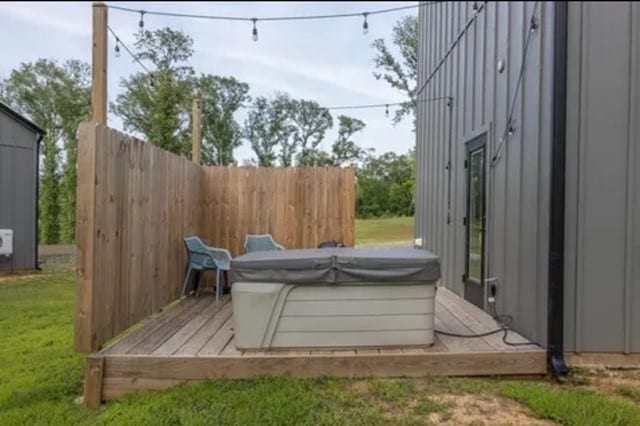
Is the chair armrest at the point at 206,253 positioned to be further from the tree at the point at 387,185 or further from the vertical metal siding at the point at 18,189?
the tree at the point at 387,185

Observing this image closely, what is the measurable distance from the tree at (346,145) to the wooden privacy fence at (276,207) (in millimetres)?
12904

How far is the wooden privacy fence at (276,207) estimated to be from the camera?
6402mm

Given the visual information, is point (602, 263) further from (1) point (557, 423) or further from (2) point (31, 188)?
(2) point (31, 188)

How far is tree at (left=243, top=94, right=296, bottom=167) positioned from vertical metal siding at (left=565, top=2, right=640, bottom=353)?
13866mm

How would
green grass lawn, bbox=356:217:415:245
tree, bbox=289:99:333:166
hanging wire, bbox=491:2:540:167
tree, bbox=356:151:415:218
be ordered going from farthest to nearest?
tree, bbox=356:151:415:218
tree, bbox=289:99:333:166
green grass lawn, bbox=356:217:415:245
hanging wire, bbox=491:2:540:167

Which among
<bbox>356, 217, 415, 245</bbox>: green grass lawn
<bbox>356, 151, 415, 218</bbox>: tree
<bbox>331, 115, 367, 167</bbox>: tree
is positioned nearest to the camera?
<bbox>356, 217, 415, 245</bbox>: green grass lawn

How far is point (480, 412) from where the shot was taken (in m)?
2.71

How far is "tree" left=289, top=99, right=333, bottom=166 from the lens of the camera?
16438 mm

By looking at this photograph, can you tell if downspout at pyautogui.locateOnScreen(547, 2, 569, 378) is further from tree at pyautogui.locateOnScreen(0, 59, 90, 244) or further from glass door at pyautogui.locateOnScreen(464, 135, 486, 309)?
tree at pyautogui.locateOnScreen(0, 59, 90, 244)

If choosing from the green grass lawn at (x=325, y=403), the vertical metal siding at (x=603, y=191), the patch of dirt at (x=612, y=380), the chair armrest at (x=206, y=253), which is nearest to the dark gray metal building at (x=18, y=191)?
the chair armrest at (x=206, y=253)

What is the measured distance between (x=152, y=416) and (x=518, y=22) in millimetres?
2530

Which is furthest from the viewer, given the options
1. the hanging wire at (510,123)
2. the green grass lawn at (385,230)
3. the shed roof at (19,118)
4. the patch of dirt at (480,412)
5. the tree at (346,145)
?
the tree at (346,145)

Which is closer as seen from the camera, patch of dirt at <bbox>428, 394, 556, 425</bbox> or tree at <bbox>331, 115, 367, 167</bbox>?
patch of dirt at <bbox>428, 394, 556, 425</bbox>

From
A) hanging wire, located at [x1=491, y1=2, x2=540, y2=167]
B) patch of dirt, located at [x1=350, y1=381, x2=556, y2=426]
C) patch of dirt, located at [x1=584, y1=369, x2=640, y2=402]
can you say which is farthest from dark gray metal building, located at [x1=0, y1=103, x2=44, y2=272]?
patch of dirt, located at [x1=584, y1=369, x2=640, y2=402]
